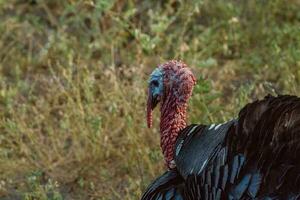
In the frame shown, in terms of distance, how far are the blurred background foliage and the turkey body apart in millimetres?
1329

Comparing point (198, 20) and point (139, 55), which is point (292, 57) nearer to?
point (139, 55)

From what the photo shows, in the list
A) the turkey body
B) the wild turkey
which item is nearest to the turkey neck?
the wild turkey

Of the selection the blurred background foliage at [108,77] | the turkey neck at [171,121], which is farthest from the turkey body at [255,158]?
the blurred background foliage at [108,77]

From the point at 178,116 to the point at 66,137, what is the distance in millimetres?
1682

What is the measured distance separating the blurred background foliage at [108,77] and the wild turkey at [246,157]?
3.37 feet

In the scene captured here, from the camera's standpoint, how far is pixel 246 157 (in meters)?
3.78

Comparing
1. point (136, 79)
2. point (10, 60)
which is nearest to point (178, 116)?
point (136, 79)

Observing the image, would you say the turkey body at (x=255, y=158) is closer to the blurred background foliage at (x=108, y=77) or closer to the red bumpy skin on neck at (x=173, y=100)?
the red bumpy skin on neck at (x=173, y=100)

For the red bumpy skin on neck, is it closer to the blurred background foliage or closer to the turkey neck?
the turkey neck

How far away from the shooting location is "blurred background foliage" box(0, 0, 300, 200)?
5.66 meters

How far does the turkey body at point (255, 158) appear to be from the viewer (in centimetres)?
366

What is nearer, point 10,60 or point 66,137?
point 66,137

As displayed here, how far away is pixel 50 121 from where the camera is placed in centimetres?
631

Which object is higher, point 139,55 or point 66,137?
point 139,55
